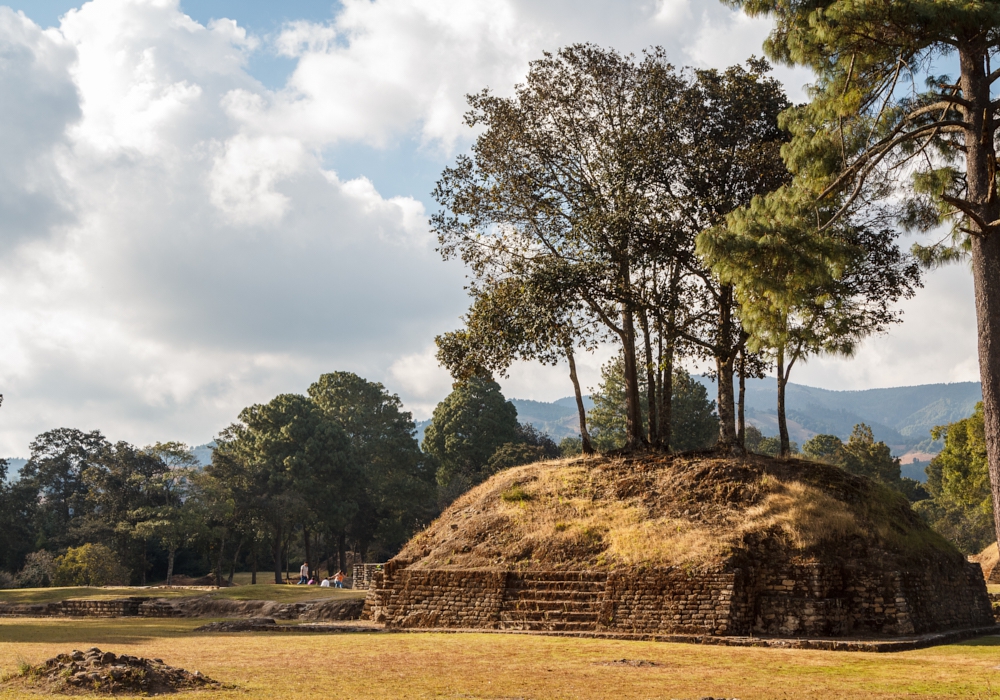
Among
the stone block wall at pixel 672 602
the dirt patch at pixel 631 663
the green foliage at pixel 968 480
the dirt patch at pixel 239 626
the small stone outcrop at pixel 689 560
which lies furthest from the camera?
the green foliage at pixel 968 480

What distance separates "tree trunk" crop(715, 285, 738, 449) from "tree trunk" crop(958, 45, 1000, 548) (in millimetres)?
9743

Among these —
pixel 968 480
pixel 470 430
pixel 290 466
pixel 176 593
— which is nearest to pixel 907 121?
pixel 176 593

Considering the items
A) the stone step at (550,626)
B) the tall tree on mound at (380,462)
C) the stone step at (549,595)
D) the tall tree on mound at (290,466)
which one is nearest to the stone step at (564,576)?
the stone step at (549,595)

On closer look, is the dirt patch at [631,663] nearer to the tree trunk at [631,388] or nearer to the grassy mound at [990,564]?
the tree trunk at [631,388]

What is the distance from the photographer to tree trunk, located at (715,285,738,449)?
23.2m

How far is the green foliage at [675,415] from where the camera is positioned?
55.7 metres

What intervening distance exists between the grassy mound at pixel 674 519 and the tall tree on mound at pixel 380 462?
31.0 metres

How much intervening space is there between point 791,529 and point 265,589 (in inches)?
717

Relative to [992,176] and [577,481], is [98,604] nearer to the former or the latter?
[577,481]

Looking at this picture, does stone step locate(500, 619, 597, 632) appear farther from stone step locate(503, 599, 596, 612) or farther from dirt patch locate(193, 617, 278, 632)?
dirt patch locate(193, 617, 278, 632)

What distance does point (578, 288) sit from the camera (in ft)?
76.4

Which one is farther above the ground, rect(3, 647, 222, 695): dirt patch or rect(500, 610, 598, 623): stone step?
rect(3, 647, 222, 695): dirt patch

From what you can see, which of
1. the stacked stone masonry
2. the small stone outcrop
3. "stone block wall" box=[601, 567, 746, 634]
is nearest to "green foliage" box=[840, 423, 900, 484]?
the small stone outcrop

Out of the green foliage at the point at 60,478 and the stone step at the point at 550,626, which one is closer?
the stone step at the point at 550,626
